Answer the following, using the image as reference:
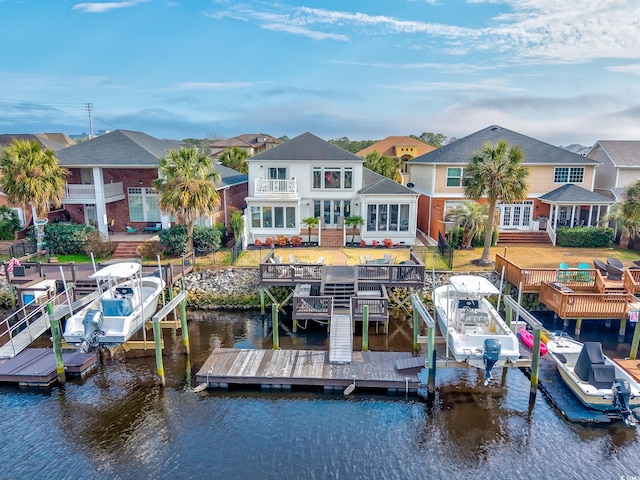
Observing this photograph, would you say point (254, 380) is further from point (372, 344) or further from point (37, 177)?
point (37, 177)

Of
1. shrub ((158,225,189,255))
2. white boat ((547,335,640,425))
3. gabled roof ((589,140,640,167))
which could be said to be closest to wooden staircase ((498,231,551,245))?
gabled roof ((589,140,640,167))

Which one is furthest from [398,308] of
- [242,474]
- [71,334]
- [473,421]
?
[71,334]

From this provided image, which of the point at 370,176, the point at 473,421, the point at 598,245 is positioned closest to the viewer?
the point at 473,421

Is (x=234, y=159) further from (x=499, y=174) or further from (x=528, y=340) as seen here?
(x=528, y=340)

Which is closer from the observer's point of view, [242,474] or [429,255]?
[242,474]

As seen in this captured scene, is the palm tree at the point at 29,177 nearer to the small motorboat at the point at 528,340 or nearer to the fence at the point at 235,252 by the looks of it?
the fence at the point at 235,252

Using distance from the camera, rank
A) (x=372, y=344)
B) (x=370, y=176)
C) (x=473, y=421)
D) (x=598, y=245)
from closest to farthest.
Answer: (x=473, y=421) → (x=372, y=344) → (x=598, y=245) → (x=370, y=176)

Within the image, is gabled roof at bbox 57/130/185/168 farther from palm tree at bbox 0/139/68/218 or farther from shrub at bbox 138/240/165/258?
shrub at bbox 138/240/165/258
